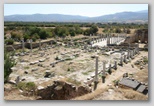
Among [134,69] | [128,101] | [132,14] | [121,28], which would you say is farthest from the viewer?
[121,28]

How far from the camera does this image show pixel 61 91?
665 centimetres

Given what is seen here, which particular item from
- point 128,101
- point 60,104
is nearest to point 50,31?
point 60,104

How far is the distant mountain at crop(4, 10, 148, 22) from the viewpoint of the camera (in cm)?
667

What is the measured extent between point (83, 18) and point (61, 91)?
5.99ft

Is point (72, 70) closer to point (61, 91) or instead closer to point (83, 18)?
point (61, 91)

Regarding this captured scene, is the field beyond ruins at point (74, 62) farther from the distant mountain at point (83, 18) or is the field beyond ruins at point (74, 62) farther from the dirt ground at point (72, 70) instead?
the distant mountain at point (83, 18)

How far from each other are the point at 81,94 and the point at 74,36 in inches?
83.5

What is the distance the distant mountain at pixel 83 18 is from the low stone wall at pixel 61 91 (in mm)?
1549

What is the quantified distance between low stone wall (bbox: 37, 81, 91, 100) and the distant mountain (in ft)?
5.08

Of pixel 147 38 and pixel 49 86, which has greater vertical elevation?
pixel 147 38

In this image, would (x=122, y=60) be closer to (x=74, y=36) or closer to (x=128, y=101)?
(x=74, y=36)

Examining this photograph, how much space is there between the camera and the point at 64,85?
673 cm

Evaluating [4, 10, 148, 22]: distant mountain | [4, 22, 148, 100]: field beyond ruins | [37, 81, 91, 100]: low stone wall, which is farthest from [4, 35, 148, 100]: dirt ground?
[4, 10, 148, 22]: distant mountain

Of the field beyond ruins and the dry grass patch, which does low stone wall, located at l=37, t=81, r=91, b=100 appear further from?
the dry grass patch
